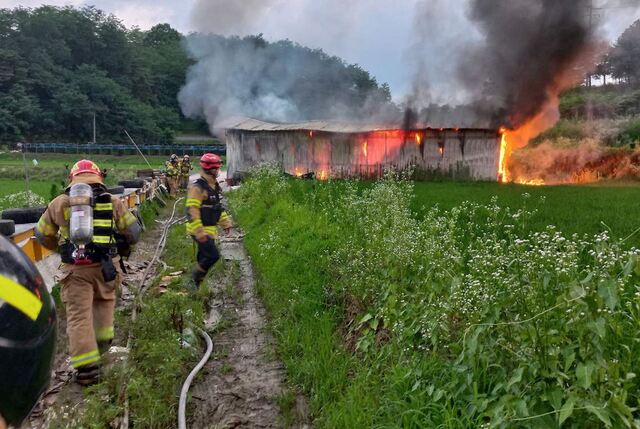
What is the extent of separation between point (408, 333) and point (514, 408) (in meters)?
1.44

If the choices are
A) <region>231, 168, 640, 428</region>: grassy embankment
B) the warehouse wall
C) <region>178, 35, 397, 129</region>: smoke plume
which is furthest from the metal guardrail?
<region>231, 168, 640, 428</region>: grassy embankment

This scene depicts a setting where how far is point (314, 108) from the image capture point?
38031 millimetres

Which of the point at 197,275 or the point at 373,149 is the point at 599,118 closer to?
the point at 373,149

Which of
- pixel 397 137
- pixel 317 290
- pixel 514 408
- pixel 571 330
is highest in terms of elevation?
pixel 397 137

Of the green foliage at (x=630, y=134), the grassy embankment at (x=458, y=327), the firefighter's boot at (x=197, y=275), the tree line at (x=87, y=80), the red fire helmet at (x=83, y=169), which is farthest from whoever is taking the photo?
the tree line at (x=87, y=80)

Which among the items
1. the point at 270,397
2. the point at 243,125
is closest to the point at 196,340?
the point at 270,397

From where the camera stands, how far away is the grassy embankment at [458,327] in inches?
98.7

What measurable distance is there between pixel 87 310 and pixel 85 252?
1.94 ft

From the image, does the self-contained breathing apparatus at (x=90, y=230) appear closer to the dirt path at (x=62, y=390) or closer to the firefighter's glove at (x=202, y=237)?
the dirt path at (x=62, y=390)

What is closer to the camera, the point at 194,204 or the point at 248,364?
the point at 248,364

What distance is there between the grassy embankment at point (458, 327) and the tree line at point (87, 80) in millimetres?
37249

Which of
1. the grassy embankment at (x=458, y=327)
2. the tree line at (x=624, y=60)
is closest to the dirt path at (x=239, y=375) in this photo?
the grassy embankment at (x=458, y=327)

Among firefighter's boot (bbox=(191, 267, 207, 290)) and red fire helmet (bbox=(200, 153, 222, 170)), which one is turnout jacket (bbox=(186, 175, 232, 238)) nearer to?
red fire helmet (bbox=(200, 153, 222, 170))

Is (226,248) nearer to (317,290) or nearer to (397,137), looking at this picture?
(317,290)
